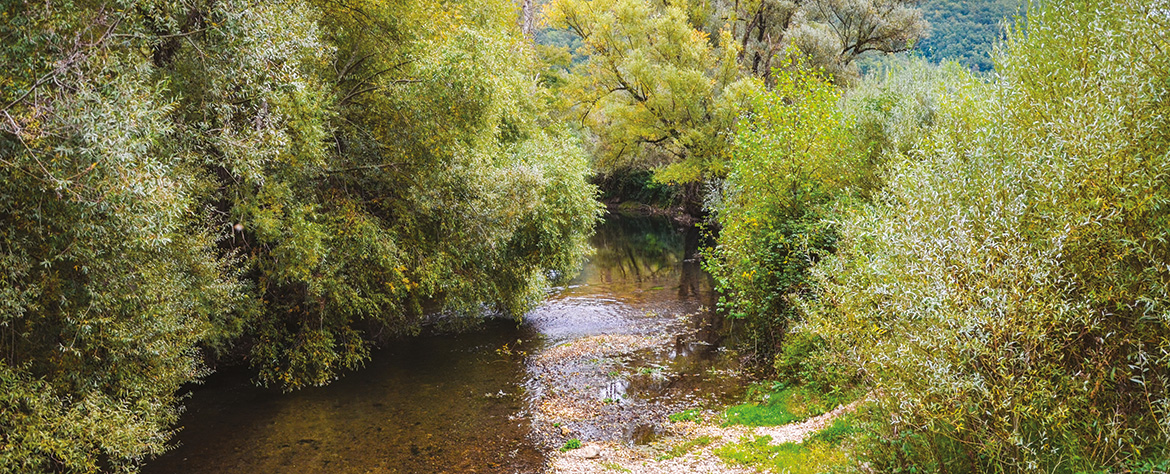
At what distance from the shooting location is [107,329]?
8633mm

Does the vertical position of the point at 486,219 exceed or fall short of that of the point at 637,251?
it exceeds it

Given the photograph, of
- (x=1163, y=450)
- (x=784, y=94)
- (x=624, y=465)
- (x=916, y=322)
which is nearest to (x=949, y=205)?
(x=916, y=322)

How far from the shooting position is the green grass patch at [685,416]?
44.2ft

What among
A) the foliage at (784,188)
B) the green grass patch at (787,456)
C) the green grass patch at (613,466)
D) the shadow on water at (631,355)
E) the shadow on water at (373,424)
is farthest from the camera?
the foliage at (784,188)

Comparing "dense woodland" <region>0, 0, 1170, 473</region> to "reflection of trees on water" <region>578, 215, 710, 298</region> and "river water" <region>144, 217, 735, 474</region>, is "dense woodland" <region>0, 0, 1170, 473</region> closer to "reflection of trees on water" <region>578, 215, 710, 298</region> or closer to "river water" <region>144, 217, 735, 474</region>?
"river water" <region>144, 217, 735, 474</region>

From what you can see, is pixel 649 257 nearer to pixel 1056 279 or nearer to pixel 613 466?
pixel 613 466

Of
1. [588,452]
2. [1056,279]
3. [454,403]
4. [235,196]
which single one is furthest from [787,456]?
[235,196]

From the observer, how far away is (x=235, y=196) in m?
12.6

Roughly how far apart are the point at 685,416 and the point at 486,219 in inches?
292

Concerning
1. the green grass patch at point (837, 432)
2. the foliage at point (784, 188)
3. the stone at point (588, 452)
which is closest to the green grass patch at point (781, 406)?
the green grass patch at point (837, 432)

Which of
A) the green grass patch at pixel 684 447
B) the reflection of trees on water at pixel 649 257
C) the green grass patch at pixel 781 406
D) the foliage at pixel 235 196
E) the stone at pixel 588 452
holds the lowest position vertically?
the stone at pixel 588 452

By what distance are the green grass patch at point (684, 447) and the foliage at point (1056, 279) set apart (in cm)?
500

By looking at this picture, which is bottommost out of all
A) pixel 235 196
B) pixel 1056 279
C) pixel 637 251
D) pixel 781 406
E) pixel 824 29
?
pixel 781 406

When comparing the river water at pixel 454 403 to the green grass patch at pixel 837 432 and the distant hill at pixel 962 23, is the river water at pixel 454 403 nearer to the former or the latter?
the green grass patch at pixel 837 432
